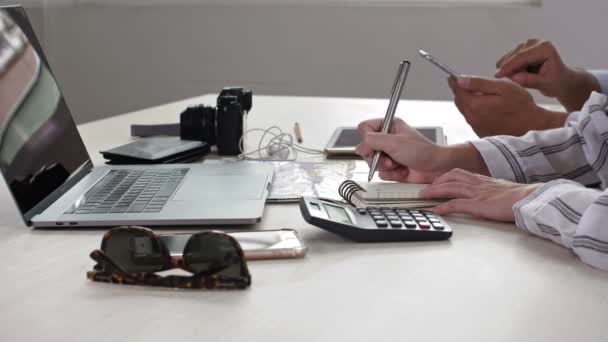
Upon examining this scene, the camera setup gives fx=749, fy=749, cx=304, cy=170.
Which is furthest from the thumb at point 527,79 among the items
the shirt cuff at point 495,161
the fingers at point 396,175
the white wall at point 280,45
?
the white wall at point 280,45

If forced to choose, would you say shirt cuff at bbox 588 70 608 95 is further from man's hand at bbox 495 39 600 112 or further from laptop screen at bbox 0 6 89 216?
laptop screen at bbox 0 6 89 216

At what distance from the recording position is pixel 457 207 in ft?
3.39

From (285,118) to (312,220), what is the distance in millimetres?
1040

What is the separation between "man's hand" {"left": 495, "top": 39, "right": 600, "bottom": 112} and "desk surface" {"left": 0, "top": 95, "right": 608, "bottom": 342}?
66 centimetres

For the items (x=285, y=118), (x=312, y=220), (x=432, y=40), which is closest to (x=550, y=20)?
(x=432, y=40)

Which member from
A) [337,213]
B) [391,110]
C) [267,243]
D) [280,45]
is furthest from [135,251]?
[280,45]

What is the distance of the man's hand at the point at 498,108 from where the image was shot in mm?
1517

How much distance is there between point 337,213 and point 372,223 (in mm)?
45

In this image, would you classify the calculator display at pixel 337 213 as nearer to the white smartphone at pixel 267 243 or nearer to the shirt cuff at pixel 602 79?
the white smartphone at pixel 267 243

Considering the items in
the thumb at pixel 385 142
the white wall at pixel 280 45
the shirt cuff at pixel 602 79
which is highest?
the shirt cuff at pixel 602 79

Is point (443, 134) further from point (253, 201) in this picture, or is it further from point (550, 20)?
point (550, 20)

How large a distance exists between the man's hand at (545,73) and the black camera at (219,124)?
0.54 m

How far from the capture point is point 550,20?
3.34 metres

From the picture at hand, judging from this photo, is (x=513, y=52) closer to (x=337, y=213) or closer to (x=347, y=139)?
(x=347, y=139)
